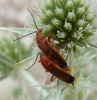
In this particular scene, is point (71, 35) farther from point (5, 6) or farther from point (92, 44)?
point (5, 6)

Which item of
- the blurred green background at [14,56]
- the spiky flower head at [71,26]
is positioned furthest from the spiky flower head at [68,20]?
the blurred green background at [14,56]

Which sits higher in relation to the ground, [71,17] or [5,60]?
[71,17]

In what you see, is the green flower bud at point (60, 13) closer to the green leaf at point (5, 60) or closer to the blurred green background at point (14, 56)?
the blurred green background at point (14, 56)

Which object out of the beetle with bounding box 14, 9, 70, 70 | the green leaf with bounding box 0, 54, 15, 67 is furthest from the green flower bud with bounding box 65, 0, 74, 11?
the green leaf with bounding box 0, 54, 15, 67

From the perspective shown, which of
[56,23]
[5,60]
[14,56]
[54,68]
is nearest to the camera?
[54,68]

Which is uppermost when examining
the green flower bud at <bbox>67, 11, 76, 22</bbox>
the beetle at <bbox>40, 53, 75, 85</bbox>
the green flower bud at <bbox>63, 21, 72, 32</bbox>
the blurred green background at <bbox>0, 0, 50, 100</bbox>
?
the green flower bud at <bbox>67, 11, 76, 22</bbox>

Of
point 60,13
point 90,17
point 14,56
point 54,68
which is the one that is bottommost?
point 14,56

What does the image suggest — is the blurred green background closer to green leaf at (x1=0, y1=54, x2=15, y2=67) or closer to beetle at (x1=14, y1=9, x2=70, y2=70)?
green leaf at (x1=0, y1=54, x2=15, y2=67)

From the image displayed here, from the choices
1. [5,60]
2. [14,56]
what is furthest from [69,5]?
[14,56]

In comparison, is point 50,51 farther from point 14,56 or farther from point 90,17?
point 14,56

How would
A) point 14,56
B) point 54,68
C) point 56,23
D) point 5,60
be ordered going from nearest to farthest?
point 54,68 < point 56,23 < point 5,60 < point 14,56

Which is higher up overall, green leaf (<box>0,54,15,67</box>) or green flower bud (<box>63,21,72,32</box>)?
green flower bud (<box>63,21,72,32</box>)

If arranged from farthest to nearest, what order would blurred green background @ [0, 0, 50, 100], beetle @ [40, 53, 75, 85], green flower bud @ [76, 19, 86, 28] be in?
blurred green background @ [0, 0, 50, 100] < green flower bud @ [76, 19, 86, 28] < beetle @ [40, 53, 75, 85]
